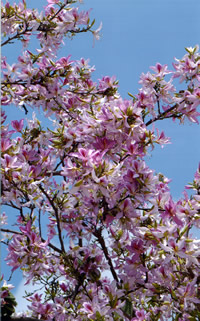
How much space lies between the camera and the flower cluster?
3248 mm

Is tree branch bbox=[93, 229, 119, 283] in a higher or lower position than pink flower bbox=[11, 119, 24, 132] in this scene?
lower

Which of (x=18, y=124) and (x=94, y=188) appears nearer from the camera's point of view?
(x=94, y=188)

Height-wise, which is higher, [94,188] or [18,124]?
[18,124]

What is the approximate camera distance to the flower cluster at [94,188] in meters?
3.25

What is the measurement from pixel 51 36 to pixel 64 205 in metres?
2.02

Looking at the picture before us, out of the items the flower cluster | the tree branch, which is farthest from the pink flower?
the tree branch

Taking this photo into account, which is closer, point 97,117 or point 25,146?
point 97,117

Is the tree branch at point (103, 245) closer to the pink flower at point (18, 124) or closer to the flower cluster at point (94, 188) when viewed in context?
the flower cluster at point (94, 188)

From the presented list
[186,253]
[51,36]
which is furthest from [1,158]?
[51,36]

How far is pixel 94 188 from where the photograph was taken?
9.77 ft

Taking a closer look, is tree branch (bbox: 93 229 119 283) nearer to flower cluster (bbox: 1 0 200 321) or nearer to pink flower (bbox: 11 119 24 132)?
flower cluster (bbox: 1 0 200 321)

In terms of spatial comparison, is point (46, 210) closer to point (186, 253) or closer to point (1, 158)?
point (1, 158)

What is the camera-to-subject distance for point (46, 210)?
399cm

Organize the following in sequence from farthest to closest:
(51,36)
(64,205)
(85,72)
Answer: (85,72) < (51,36) < (64,205)
